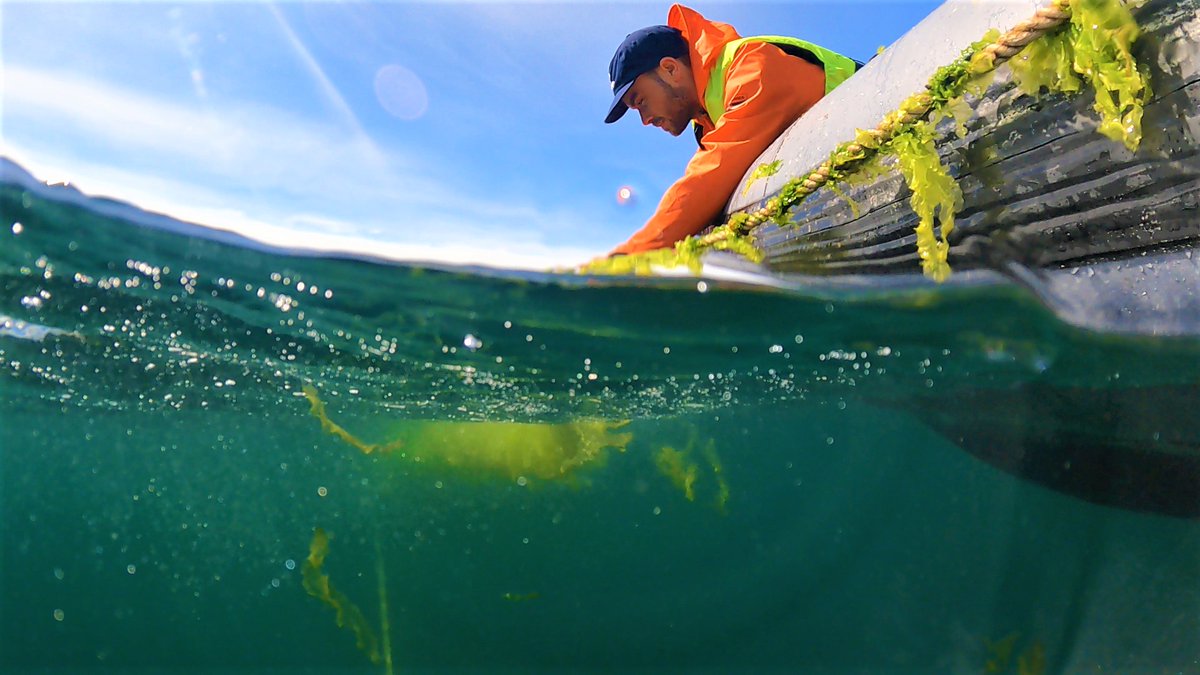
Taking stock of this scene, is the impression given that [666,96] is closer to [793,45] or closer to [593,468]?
[793,45]

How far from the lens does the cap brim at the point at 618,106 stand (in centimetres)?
480

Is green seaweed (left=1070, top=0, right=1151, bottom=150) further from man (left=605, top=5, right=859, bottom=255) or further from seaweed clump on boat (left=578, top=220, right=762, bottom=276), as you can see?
man (left=605, top=5, right=859, bottom=255)

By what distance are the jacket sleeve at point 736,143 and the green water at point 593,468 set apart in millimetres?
392

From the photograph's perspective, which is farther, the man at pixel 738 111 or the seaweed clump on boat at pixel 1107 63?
the man at pixel 738 111

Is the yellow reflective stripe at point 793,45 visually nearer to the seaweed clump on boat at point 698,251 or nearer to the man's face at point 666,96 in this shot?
the man's face at point 666,96

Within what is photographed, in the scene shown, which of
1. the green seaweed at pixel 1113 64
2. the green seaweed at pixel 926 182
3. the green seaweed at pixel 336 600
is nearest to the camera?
the green seaweed at pixel 1113 64

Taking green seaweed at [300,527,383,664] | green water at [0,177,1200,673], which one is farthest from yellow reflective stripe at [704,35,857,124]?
green seaweed at [300,527,383,664]

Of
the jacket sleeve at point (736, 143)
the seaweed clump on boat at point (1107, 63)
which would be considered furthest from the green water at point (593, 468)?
the seaweed clump on boat at point (1107, 63)

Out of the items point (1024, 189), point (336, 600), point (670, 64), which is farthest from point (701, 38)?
point (336, 600)

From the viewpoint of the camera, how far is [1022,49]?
1948 millimetres

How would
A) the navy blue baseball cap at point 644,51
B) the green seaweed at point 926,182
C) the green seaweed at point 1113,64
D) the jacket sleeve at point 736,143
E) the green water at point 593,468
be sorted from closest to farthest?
the green seaweed at point 1113,64 < the green seaweed at point 926,182 < the jacket sleeve at point 736,143 < the green water at point 593,468 < the navy blue baseball cap at point 644,51

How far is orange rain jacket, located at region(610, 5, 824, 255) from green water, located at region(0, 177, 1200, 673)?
41 centimetres

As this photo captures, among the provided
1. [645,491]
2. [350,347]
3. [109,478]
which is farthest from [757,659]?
[109,478]

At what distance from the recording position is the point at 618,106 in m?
4.95
